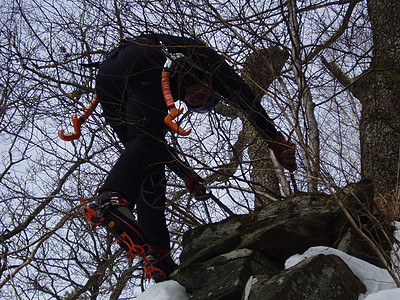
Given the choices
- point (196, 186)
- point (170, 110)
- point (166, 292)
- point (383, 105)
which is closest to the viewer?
point (166, 292)

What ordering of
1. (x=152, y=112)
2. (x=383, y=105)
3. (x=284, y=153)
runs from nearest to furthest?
(x=152, y=112)
(x=284, y=153)
(x=383, y=105)

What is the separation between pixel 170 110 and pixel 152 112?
0.23 m

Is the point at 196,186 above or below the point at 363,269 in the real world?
above

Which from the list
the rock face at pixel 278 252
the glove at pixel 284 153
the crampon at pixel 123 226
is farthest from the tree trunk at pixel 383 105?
the crampon at pixel 123 226

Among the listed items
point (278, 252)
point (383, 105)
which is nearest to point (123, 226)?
point (278, 252)

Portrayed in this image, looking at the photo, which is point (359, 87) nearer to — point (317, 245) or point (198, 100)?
point (198, 100)

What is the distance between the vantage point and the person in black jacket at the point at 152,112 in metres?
2.63

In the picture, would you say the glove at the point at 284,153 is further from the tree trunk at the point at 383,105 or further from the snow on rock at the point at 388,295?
the snow on rock at the point at 388,295

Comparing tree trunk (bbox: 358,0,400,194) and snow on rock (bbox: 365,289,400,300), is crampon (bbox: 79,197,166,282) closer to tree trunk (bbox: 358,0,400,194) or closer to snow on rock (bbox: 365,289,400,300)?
snow on rock (bbox: 365,289,400,300)

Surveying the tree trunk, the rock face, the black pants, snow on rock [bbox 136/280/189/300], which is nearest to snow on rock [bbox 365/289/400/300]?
the rock face

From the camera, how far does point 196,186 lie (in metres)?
3.22

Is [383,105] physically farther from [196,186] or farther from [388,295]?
[388,295]

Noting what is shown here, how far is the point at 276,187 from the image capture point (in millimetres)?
5371

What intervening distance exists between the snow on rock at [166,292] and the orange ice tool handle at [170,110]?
905mm
